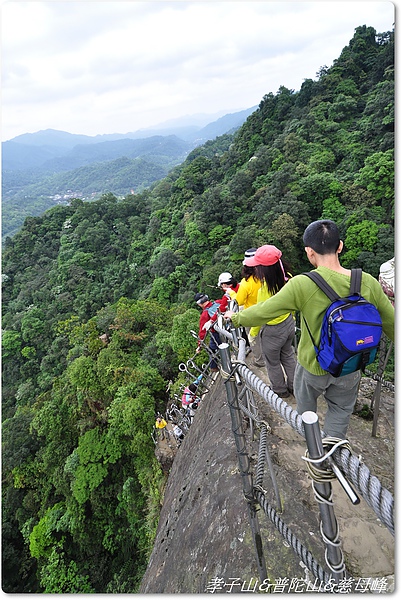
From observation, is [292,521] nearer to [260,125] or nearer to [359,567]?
[359,567]

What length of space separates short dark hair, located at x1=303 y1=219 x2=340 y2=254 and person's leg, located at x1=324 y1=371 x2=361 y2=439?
0.84 meters

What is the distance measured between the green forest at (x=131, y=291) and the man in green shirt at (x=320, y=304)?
283 inches

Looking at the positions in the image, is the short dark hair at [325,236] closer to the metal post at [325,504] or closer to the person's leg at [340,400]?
the person's leg at [340,400]

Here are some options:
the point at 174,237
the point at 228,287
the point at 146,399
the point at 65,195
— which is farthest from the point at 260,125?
the point at 65,195

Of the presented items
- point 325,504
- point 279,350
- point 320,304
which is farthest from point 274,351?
point 325,504

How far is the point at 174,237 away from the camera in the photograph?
30.0 meters

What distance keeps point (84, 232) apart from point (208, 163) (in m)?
16.5

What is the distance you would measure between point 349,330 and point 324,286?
291mm

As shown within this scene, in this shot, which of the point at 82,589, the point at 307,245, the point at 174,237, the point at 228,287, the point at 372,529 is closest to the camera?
the point at 307,245

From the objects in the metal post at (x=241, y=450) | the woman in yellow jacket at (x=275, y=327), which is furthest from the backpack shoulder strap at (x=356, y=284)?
the woman in yellow jacket at (x=275, y=327)

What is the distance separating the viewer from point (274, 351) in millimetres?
3490

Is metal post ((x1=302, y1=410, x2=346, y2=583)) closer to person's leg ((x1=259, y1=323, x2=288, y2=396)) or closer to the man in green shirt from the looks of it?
the man in green shirt

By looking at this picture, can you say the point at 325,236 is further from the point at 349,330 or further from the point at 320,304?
the point at 349,330

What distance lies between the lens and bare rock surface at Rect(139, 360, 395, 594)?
2.22m
